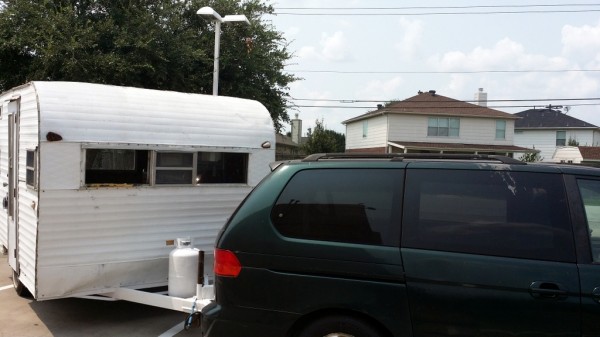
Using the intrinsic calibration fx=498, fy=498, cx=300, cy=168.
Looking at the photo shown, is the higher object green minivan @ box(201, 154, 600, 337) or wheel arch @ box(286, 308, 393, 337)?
green minivan @ box(201, 154, 600, 337)

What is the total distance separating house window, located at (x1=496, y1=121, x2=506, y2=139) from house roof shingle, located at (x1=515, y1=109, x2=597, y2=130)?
41.6 ft

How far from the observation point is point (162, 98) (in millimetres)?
5602

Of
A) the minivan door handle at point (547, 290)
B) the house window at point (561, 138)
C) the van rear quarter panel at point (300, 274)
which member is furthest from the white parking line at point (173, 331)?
the house window at point (561, 138)

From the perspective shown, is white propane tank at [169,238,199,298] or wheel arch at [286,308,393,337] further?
white propane tank at [169,238,199,298]

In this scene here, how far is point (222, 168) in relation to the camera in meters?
5.95

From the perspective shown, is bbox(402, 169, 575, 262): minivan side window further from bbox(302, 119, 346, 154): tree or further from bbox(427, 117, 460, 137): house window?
bbox(302, 119, 346, 154): tree

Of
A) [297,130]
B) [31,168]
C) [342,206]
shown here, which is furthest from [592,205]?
[297,130]

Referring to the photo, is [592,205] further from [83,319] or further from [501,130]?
[501,130]

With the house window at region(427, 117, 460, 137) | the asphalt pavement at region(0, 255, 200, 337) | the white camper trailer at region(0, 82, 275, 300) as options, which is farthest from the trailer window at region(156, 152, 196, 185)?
the house window at region(427, 117, 460, 137)

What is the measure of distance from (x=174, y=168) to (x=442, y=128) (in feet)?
99.7

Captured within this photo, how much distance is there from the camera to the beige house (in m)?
33.1

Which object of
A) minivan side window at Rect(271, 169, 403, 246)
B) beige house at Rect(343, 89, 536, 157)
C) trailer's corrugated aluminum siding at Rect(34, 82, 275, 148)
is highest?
beige house at Rect(343, 89, 536, 157)

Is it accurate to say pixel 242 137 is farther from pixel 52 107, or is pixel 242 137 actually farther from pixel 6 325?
pixel 6 325

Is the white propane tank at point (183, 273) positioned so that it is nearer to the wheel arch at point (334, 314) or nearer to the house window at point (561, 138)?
the wheel arch at point (334, 314)
